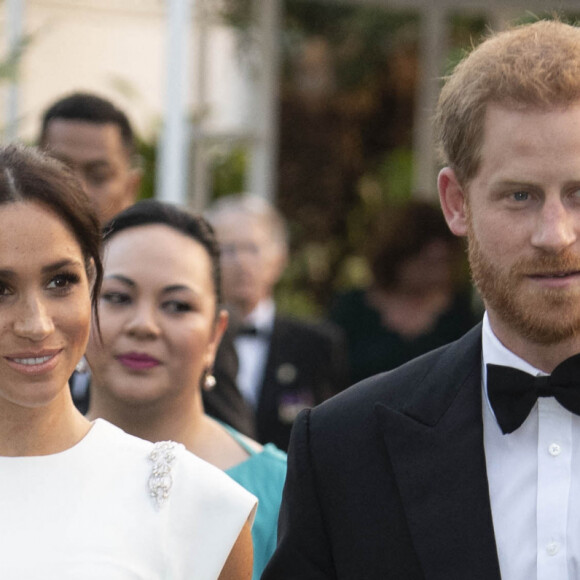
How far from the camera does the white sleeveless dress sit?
249 centimetres

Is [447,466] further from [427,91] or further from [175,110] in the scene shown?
[427,91]

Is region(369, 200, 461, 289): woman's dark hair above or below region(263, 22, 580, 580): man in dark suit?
above

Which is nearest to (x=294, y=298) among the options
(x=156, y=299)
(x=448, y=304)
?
(x=448, y=304)

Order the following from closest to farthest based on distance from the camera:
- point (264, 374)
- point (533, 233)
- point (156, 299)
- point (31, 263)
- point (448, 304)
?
1. point (533, 233)
2. point (31, 263)
3. point (156, 299)
4. point (264, 374)
5. point (448, 304)

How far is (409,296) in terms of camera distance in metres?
6.64

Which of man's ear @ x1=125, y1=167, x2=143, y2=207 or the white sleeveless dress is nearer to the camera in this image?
the white sleeveless dress

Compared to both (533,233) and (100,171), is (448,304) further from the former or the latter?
(533,233)

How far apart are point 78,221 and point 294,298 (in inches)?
263

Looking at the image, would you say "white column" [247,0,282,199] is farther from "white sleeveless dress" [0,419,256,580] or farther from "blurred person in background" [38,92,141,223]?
"white sleeveless dress" [0,419,256,580]

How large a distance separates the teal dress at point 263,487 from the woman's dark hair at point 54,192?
32.5 inches

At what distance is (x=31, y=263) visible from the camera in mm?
2541

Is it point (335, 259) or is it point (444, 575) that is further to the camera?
point (335, 259)

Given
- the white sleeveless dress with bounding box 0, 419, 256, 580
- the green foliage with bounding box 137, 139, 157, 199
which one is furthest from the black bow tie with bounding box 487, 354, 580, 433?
A: the green foliage with bounding box 137, 139, 157, 199

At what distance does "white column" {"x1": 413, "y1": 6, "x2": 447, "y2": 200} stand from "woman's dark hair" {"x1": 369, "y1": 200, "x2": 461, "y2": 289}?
7.95 feet
